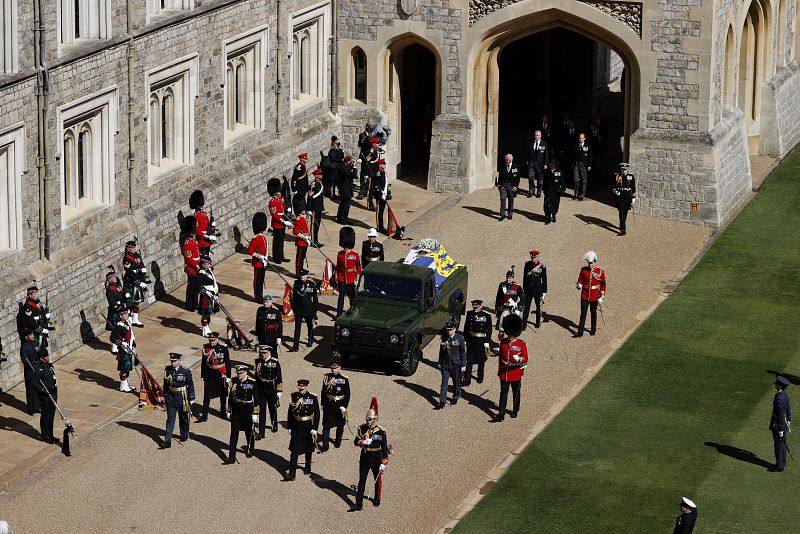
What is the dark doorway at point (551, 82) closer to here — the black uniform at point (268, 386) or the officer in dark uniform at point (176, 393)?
the black uniform at point (268, 386)

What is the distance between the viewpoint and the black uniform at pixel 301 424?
95.0 feet

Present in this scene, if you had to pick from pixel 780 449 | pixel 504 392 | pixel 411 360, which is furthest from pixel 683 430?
pixel 411 360

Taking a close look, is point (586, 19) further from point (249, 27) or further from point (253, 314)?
point (253, 314)

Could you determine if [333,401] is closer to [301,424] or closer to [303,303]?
[301,424]

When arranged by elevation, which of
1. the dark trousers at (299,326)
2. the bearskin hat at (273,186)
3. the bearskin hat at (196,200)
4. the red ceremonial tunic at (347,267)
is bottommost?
the dark trousers at (299,326)

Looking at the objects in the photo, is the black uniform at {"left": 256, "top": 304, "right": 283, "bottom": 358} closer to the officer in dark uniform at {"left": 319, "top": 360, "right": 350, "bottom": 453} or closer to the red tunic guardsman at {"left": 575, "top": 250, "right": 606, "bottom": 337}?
the officer in dark uniform at {"left": 319, "top": 360, "right": 350, "bottom": 453}

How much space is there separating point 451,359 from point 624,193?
11.2 metres

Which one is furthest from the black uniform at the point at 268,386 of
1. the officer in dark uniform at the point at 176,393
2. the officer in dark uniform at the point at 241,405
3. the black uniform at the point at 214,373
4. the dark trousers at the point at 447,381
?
the dark trousers at the point at 447,381

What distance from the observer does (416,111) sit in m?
51.8

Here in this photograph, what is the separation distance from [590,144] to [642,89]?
3.10 meters

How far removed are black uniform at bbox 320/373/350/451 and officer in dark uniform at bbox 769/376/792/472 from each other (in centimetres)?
708

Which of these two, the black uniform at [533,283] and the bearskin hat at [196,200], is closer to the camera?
the black uniform at [533,283]

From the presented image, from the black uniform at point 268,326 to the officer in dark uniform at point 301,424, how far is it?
177 inches

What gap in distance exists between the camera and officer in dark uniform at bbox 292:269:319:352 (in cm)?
3488
